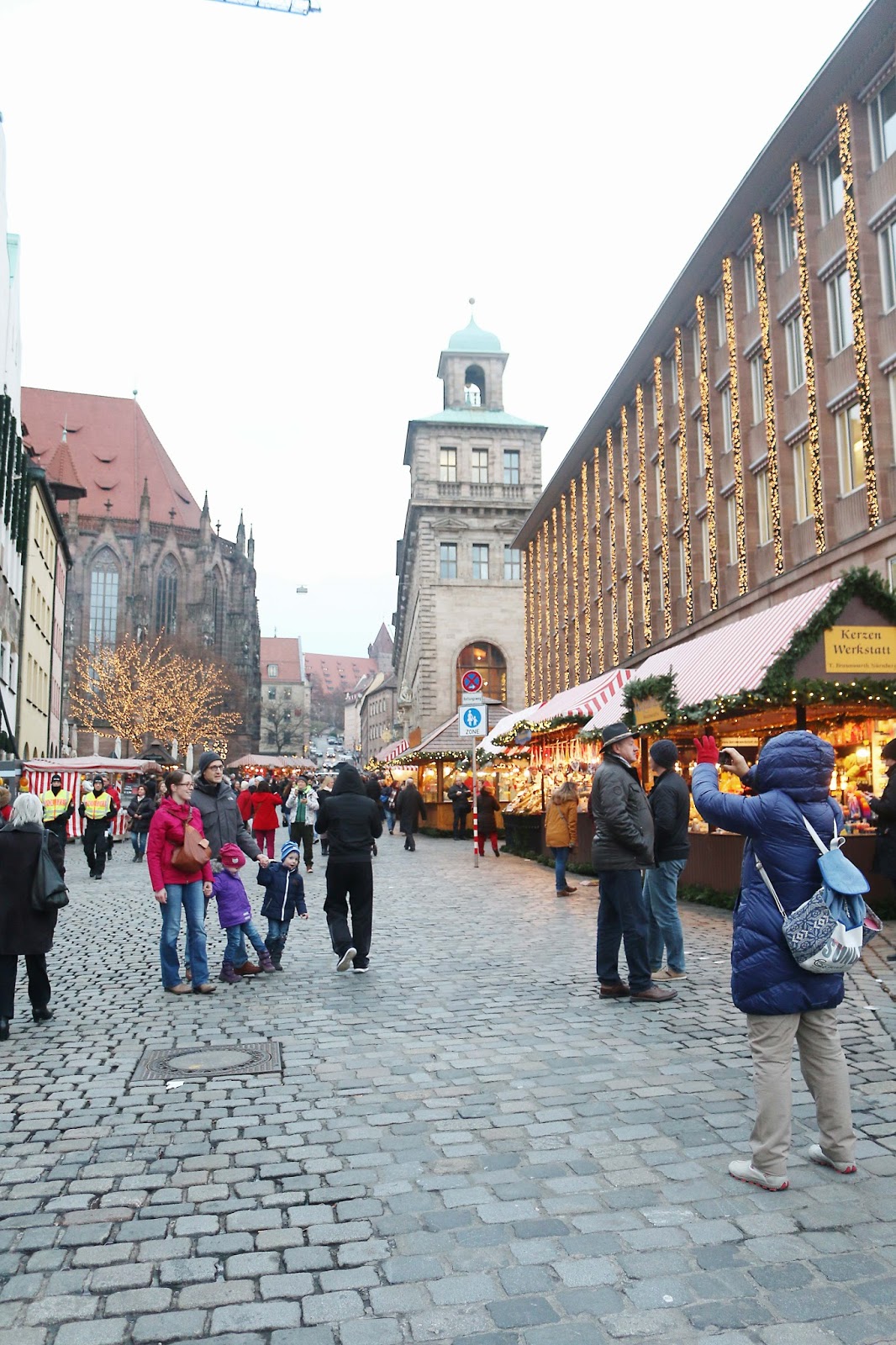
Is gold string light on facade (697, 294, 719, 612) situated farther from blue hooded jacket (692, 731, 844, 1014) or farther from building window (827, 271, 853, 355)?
blue hooded jacket (692, 731, 844, 1014)

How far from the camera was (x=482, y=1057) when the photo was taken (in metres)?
6.35

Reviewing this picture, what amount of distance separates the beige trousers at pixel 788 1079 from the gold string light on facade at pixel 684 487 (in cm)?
2460

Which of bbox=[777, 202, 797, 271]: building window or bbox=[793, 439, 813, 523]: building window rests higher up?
bbox=[777, 202, 797, 271]: building window

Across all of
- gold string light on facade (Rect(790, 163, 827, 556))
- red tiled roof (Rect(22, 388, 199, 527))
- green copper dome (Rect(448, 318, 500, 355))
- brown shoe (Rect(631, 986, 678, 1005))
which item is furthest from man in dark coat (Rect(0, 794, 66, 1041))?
red tiled roof (Rect(22, 388, 199, 527))

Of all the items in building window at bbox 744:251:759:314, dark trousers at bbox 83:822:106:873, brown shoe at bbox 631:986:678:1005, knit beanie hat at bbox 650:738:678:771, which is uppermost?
building window at bbox 744:251:759:314

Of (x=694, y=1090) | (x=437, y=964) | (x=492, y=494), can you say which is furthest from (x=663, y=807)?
(x=492, y=494)

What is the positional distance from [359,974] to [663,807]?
118 inches

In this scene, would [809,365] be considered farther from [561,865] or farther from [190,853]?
[190,853]

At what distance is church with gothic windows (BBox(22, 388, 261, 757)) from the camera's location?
81875mm

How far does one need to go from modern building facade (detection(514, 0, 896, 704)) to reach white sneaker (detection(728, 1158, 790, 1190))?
1658 cm

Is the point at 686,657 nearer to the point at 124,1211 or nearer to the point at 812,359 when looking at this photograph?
the point at 812,359

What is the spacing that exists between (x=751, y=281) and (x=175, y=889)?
22027mm

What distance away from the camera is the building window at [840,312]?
20.9 metres

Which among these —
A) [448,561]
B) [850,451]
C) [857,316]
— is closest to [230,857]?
[850,451]
